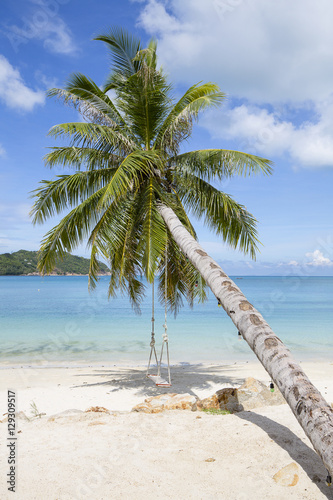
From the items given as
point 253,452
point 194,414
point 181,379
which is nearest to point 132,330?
point 181,379

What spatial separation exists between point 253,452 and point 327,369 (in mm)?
9089

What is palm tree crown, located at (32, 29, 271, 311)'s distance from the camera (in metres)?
7.88

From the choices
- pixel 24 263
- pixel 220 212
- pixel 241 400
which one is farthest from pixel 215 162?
pixel 24 263

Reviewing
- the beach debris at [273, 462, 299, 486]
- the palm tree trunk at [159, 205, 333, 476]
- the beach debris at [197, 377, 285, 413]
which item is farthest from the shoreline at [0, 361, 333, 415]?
the beach debris at [273, 462, 299, 486]

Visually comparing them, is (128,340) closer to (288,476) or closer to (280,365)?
(280,365)

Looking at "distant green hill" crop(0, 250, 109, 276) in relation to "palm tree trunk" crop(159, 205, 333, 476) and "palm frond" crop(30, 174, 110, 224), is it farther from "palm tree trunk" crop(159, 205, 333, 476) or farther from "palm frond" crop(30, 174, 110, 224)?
"palm tree trunk" crop(159, 205, 333, 476)

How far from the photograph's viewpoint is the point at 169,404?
20.3ft

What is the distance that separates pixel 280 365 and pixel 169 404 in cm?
271

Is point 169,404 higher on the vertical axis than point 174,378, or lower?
higher

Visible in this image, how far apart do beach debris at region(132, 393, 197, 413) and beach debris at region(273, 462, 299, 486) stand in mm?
2258

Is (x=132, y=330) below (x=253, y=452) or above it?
below

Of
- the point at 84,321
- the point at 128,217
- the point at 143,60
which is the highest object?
the point at 143,60

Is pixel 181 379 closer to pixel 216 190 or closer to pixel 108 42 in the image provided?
pixel 216 190

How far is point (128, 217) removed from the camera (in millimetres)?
8133
